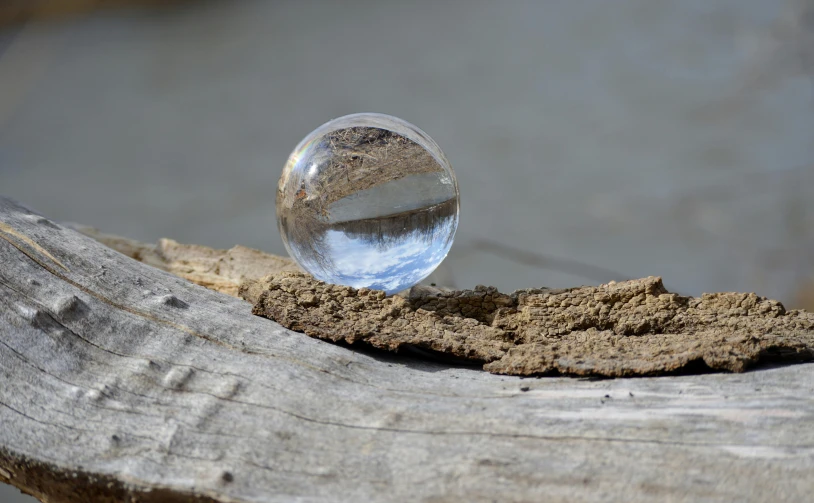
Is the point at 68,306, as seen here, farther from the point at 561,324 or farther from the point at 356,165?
the point at 561,324

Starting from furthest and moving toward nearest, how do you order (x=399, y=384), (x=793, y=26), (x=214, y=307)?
(x=793, y=26) < (x=214, y=307) < (x=399, y=384)

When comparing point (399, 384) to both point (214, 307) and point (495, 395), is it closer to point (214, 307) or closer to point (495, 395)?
point (495, 395)

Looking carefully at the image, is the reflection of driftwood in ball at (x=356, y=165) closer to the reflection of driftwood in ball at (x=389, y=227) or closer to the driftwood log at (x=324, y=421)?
the reflection of driftwood in ball at (x=389, y=227)

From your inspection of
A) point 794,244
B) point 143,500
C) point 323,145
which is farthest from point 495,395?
point 794,244

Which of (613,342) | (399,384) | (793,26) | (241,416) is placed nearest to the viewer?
(241,416)

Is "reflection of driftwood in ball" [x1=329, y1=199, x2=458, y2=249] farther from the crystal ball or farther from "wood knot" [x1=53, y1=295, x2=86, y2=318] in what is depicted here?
"wood knot" [x1=53, y1=295, x2=86, y2=318]

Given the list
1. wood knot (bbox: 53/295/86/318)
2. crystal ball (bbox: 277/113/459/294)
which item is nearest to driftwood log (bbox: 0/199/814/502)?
wood knot (bbox: 53/295/86/318)

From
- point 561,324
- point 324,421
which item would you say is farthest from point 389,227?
point 324,421
